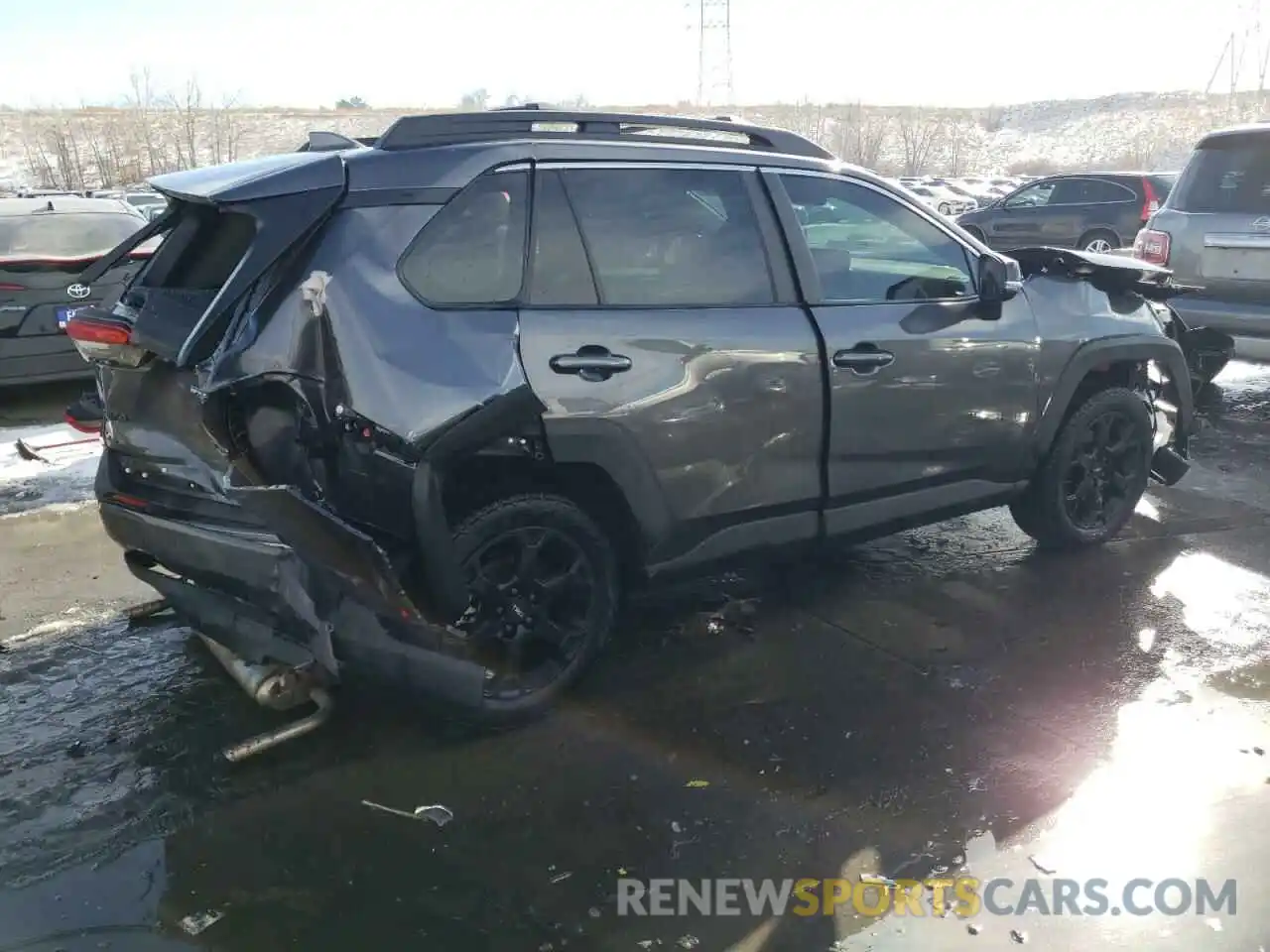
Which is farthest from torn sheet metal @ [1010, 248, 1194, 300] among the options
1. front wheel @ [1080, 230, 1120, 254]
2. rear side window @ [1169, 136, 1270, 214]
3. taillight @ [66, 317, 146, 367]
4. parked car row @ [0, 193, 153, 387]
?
front wheel @ [1080, 230, 1120, 254]

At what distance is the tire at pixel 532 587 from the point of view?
329 cm

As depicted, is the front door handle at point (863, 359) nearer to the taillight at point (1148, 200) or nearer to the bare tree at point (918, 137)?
the taillight at point (1148, 200)

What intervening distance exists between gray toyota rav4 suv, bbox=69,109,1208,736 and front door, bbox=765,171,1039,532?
0.01 m

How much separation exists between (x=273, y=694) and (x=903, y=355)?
8.36 ft

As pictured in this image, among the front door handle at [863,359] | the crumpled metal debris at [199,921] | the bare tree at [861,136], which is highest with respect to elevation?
the front door handle at [863,359]

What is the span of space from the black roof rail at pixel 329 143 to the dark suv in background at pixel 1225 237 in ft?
19.8

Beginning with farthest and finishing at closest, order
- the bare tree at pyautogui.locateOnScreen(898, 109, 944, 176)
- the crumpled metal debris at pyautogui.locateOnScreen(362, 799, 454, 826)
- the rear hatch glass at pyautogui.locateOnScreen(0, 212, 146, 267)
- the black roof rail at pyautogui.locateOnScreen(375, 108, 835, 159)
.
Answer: the bare tree at pyautogui.locateOnScreen(898, 109, 944, 176), the rear hatch glass at pyautogui.locateOnScreen(0, 212, 146, 267), the black roof rail at pyautogui.locateOnScreen(375, 108, 835, 159), the crumpled metal debris at pyautogui.locateOnScreen(362, 799, 454, 826)

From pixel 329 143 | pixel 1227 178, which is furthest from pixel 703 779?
pixel 1227 178

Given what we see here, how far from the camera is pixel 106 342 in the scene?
11.4 ft

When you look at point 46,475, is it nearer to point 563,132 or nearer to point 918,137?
point 563,132

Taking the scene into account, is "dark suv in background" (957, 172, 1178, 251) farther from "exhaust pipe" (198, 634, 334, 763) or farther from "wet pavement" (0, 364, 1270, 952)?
"exhaust pipe" (198, 634, 334, 763)

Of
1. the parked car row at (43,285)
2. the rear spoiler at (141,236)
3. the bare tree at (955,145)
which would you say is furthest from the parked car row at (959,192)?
the bare tree at (955,145)

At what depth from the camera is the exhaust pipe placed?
3.30m

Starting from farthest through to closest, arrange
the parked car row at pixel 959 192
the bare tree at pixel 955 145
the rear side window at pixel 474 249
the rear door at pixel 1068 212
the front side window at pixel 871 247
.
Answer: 1. the bare tree at pixel 955 145
2. the parked car row at pixel 959 192
3. the rear door at pixel 1068 212
4. the front side window at pixel 871 247
5. the rear side window at pixel 474 249
